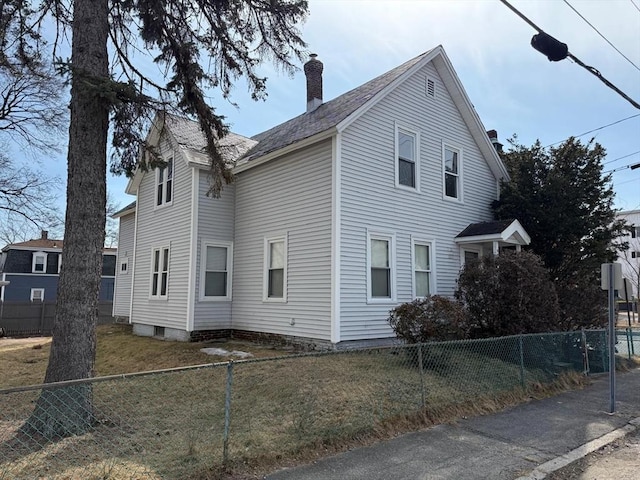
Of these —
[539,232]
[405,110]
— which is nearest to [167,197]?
[405,110]

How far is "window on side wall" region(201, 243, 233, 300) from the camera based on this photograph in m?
13.2

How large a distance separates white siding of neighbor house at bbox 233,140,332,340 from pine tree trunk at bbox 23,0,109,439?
209 inches

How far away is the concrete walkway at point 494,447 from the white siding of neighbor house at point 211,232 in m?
8.23

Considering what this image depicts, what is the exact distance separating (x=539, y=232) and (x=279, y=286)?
8082 mm

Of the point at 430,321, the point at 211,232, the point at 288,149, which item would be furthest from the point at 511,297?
the point at 211,232

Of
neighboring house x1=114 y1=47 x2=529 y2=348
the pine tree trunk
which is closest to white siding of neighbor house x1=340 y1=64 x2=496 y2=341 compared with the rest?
neighboring house x1=114 y1=47 x2=529 y2=348

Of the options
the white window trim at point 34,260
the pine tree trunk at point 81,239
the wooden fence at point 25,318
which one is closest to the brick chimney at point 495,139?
the pine tree trunk at point 81,239

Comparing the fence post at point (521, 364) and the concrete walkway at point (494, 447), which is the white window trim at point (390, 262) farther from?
the concrete walkway at point (494, 447)

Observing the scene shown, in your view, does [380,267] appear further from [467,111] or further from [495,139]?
[495,139]

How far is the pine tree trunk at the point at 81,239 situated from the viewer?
5875mm

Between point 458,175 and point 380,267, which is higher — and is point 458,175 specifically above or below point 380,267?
above

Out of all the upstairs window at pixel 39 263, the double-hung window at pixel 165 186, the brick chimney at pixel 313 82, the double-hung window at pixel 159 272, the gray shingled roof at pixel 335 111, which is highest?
the brick chimney at pixel 313 82

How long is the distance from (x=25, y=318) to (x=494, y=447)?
23650 mm

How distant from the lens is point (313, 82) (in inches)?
625
